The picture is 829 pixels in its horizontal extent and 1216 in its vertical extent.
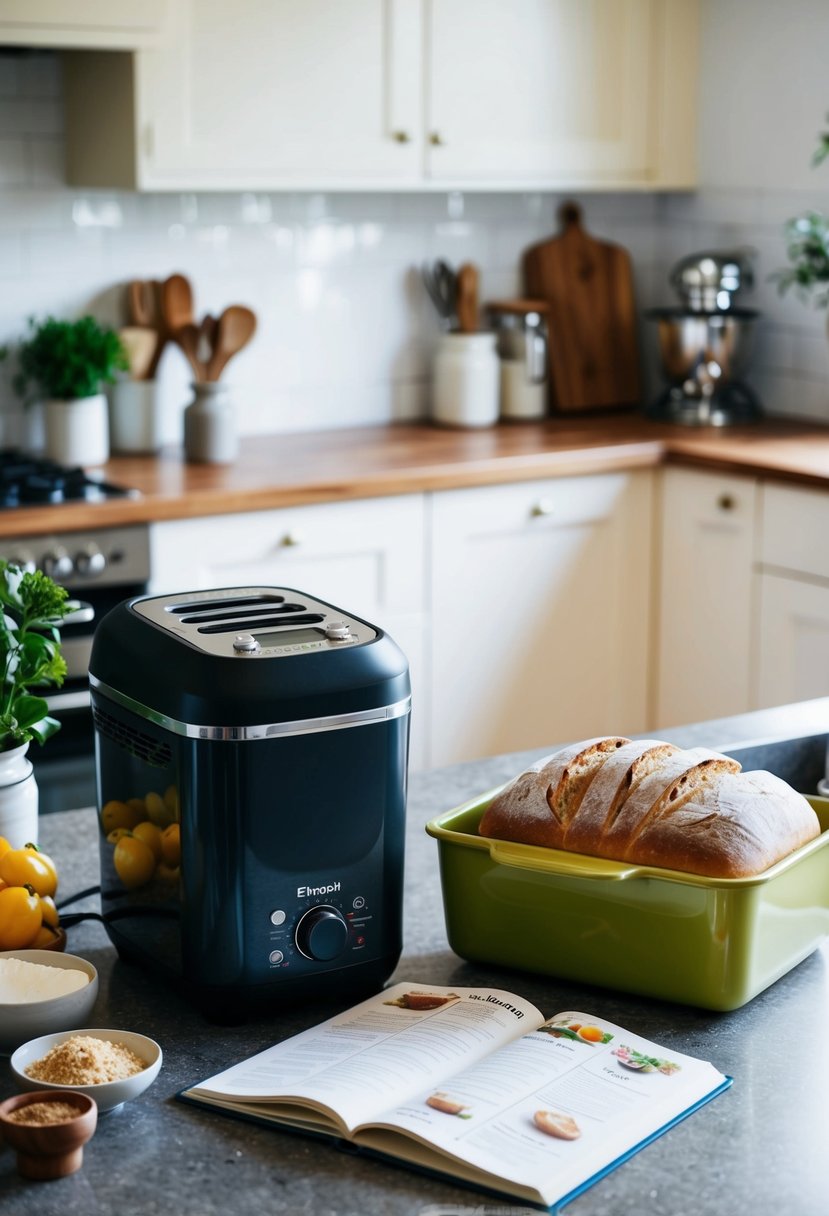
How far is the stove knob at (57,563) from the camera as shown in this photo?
9.18 ft

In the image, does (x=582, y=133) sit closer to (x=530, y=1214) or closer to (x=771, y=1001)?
(x=771, y=1001)

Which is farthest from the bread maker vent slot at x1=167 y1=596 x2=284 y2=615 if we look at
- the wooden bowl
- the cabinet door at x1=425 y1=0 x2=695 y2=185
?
the cabinet door at x1=425 y1=0 x2=695 y2=185

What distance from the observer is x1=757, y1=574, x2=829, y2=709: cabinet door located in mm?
3305

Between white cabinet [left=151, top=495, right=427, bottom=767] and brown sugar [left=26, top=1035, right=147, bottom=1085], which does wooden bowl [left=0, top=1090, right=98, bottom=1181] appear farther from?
white cabinet [left=151, top=495, right=427, bottom=767]

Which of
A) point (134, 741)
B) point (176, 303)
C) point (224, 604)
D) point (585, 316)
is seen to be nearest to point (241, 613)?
point (224, 604)

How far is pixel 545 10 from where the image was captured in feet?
12.1

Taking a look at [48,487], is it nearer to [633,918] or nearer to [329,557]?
[329,557]

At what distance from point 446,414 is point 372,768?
9.01 feet

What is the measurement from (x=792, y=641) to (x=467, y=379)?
102 centimetres

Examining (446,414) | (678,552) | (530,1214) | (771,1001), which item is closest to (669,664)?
(678,552)

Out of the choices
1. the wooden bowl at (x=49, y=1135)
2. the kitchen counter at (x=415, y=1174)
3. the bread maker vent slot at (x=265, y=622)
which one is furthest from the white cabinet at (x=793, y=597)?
the wooden bowl at (x=49, y=1135)

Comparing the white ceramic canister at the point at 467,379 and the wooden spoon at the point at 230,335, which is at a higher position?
the wooden spoon at the point at 230,335

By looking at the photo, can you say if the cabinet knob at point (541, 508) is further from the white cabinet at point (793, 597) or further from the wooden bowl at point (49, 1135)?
the wooden bowl at point (49, 1135)

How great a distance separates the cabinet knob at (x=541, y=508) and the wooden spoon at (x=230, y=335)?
2.36ft
